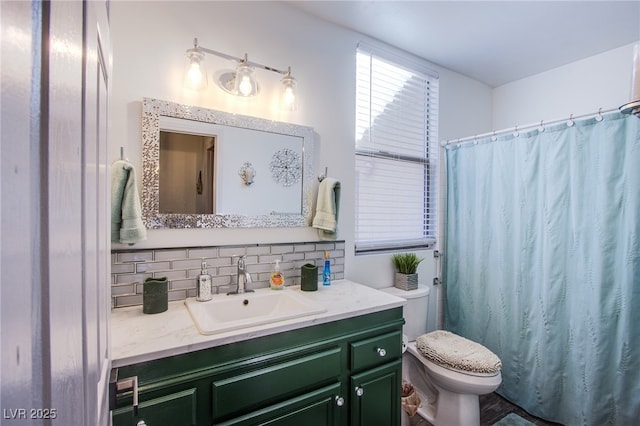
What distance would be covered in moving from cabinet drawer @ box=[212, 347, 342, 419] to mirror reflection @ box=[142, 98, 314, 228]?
0.75 m

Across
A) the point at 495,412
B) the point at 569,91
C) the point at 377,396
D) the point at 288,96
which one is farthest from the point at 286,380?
the point at 569,91

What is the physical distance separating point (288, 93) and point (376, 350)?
1.42m

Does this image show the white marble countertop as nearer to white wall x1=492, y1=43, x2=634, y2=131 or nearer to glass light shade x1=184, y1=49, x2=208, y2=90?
glass light shade x1=184, y1=49, x2=208, y2=90

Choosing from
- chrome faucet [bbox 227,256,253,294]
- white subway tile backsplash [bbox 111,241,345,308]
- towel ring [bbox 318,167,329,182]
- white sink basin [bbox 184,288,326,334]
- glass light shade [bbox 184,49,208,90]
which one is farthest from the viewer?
towel ring [bbox 318,167,329,182]

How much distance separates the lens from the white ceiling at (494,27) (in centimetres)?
176

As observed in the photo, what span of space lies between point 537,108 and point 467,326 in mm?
1887

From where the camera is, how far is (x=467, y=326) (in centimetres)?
238

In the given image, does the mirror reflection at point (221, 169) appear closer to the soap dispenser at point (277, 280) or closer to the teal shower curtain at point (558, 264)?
the soap dispenser at point (277, 280)

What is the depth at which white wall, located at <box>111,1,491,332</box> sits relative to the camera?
1.39 m

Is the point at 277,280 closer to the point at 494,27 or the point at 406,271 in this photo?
the point at 406,271

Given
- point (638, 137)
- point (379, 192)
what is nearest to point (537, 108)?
point (638, 137)

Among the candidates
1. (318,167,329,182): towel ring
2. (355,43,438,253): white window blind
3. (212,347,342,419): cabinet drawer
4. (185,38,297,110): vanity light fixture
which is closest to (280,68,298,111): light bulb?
(185,38,297,110): vanity light fixture

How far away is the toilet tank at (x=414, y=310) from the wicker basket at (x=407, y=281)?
0.09 ft

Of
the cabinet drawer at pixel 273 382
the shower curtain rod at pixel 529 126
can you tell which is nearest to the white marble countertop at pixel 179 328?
the cabinet drawer at pixel 273 382
